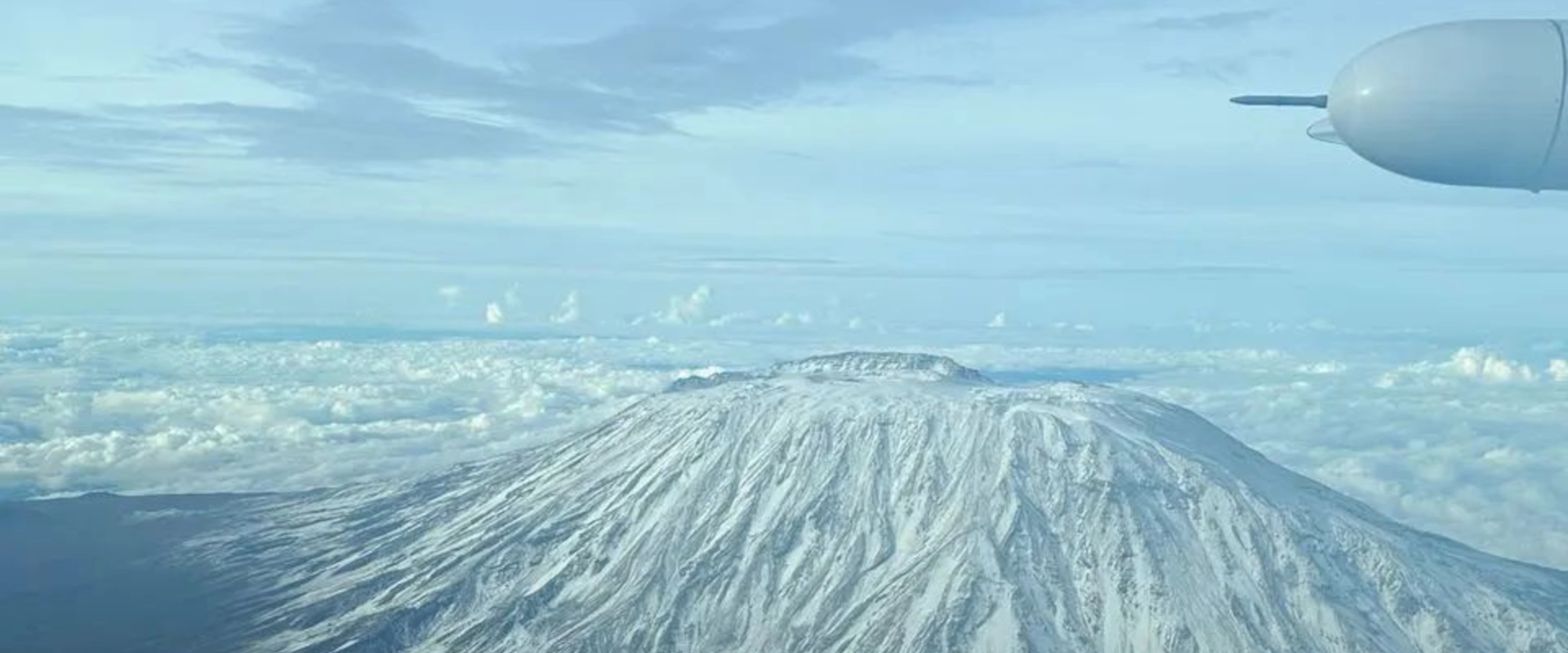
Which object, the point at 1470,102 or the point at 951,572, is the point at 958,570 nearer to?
the point at 951,572

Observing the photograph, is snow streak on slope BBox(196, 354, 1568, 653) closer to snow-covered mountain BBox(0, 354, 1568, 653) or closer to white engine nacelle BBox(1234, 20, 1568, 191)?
snow-covered mountain BBox(0, 354, 1568, 653)

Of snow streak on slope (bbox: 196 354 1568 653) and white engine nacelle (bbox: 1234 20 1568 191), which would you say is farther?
snow streak on slope (bbox: 196 354 1568 653)

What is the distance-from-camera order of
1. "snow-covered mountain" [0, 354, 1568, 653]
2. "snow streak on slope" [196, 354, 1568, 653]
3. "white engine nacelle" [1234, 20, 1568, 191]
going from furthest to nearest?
"snow streak on slope" [196, 354, 1568, 653], "snow-covered mountain" [0, 354, 1568, 653], "white engine nacelle" [1234, 20, 1568, 191]

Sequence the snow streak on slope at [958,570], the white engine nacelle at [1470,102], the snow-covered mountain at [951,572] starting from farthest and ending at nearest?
the snow streak on slope at [958,570]
the snow-covered mountain at [951,572]
the white engine nacelle at [1470,102]

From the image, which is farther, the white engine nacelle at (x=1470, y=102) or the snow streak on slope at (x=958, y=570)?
the snow streak on slope at (x=958, y=570)

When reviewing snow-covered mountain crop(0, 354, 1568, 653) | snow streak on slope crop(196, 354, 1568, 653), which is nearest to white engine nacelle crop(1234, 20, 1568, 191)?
snow-covered mountain crop(0, 354, 1568, 653)

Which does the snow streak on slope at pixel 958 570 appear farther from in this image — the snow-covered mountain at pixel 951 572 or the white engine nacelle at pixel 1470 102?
the white engine nacelle at pixel 1470 102

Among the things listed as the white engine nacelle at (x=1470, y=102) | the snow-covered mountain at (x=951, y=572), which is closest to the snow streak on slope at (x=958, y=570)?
the snow-covered mountain at (x=951, y=572)
